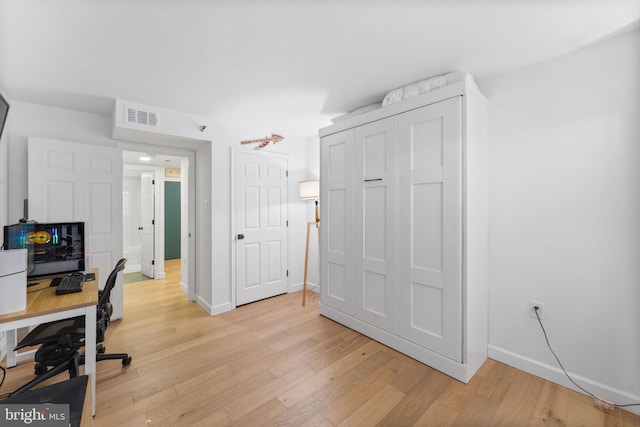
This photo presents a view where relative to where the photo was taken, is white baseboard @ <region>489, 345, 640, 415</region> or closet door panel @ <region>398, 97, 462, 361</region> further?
closet door panel @ <region>398, 97, 462, 361</region>

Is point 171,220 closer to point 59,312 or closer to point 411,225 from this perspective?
point 59,312

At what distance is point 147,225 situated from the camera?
514 cm

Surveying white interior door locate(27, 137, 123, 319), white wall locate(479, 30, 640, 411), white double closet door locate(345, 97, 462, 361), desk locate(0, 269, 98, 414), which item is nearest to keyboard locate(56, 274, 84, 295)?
desk locate(0, 269, 98, 414)

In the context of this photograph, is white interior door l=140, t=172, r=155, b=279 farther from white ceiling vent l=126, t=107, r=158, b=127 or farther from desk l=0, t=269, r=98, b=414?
desk l=0, t=269, r=98, b=414

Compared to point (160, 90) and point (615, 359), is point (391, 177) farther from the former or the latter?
point (160, 90)

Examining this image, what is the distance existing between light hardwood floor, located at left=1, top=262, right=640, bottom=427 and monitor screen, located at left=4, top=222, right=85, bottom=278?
0.84 m

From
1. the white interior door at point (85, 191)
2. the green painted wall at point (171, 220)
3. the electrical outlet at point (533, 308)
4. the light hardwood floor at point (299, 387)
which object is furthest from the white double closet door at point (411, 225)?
the green painted wall at point (171, 220)

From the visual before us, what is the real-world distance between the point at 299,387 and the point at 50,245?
2.29 meters

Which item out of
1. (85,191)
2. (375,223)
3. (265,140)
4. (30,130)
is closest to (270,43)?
(375,223)

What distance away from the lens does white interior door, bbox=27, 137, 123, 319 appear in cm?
264

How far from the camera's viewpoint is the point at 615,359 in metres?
1.79

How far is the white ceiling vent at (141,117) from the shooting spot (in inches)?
106

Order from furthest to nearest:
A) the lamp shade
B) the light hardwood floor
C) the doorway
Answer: the doorway, the lamp shade, the light hardwood floor

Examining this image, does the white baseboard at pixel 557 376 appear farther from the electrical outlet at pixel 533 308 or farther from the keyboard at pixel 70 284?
the keyboard at pixel 70 284
